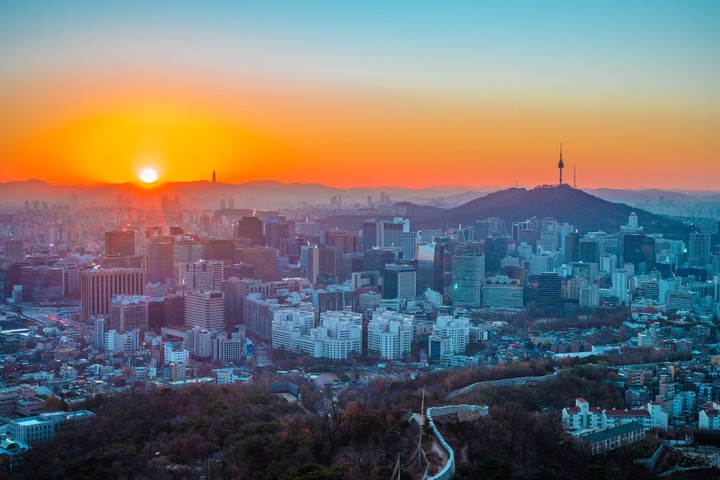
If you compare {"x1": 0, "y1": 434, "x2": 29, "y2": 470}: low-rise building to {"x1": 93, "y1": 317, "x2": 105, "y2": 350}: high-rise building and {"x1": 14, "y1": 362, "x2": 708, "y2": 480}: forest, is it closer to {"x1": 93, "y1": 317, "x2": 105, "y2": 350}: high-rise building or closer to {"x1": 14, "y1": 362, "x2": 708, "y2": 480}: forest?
{"x1": 14, "y1": 362, "x2": 708, "y2": 480}: forest

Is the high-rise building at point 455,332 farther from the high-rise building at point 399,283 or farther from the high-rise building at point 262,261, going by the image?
the high-rise building at point 262,261

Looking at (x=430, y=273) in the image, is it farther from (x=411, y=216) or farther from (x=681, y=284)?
(x=411, y=216)

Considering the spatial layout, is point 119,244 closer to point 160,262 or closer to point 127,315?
point 160,262

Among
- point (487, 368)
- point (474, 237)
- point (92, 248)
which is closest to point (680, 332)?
point (487, 368)

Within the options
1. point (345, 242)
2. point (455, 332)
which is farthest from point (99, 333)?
point (345, 242)

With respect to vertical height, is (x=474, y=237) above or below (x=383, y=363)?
above

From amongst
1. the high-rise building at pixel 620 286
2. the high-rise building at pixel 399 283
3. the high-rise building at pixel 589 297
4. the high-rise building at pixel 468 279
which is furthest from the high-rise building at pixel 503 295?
the high-rise building at pixel 620 286
